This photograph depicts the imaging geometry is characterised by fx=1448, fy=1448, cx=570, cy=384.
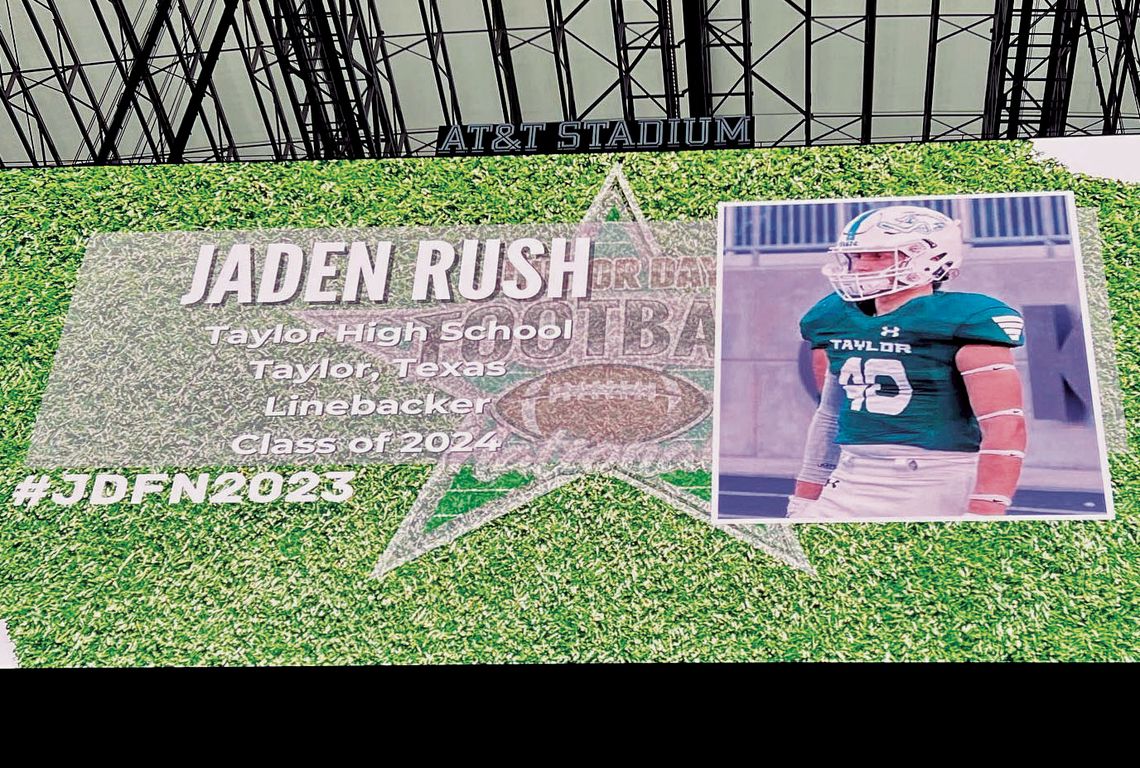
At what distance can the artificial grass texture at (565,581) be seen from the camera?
30.0 ft

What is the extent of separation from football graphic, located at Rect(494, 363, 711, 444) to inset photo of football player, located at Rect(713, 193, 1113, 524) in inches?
12.2

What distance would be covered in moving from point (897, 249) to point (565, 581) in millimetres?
3486

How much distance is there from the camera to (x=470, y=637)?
30.7 ft

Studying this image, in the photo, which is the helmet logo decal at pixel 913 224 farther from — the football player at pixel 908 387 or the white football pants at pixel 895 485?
the white football pants at pixel 895 485

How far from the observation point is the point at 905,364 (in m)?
10.1

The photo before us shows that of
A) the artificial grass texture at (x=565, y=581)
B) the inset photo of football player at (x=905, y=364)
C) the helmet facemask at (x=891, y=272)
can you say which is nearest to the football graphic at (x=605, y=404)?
the inset photo of football player at (x=905, y=364)

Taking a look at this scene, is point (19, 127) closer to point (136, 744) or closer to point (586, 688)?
point (136, 744)

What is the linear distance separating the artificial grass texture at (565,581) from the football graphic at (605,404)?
1.48 feet

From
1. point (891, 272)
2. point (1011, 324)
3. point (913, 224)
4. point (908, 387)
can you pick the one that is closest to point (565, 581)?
point (908, 387)

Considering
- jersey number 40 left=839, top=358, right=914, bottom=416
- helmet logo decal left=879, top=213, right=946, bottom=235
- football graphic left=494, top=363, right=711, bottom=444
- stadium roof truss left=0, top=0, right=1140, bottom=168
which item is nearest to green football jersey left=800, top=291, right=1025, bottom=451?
jersey number 40 left=839, top=358, right=914, bottom=416

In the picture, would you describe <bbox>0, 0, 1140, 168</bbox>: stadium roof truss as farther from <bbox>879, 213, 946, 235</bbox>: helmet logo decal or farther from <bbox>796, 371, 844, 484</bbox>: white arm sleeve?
<bbox>796, 371, 844, 484</bbox>: white arm sleeve

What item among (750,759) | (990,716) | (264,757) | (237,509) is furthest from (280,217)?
(990,716)

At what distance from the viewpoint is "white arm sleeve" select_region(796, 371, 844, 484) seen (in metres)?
9.84

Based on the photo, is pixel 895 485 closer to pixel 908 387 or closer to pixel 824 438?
pixel 824 438
